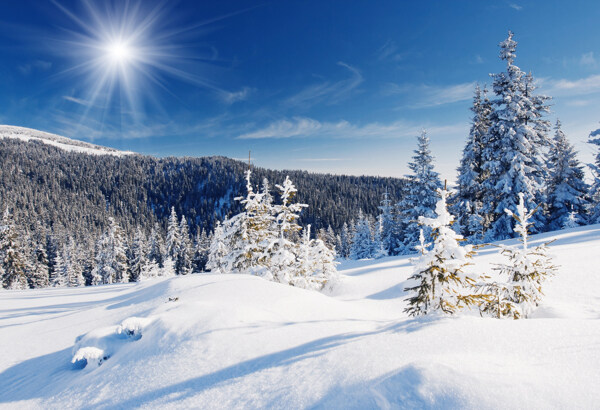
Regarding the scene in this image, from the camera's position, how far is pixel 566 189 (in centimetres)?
2206

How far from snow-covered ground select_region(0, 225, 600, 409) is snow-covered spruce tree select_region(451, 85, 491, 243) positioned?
14.8m

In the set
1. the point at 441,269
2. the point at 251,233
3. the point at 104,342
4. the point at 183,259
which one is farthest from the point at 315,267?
the point at 183,259

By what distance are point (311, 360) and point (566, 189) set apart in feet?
94.6

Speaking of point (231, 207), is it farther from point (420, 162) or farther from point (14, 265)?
point (420, 162)

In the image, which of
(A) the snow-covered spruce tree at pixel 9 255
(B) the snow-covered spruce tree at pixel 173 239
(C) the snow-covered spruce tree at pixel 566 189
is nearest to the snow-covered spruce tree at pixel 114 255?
(A) the snow-covered spruce tree at pixel 9 255

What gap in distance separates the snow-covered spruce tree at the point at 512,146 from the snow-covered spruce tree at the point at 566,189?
17.1 ft

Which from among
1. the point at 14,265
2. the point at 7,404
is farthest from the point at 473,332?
the point at 14,265

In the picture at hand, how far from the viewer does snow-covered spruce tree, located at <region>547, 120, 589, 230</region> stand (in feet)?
70.9

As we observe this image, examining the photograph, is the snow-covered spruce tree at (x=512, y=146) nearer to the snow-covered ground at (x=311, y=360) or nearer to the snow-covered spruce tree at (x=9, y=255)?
the snow-covered ground at (x=311, y=360)

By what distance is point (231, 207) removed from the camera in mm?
175500

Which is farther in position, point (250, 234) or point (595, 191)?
point (595, 191)

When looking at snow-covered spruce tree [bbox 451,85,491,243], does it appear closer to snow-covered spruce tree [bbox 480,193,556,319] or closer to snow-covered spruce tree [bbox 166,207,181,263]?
snow-covered spruce tree [bbox 480,193,556,319]

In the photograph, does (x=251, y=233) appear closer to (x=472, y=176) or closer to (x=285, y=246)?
(x=285, y=246)

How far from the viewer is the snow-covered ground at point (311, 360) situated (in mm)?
2572
